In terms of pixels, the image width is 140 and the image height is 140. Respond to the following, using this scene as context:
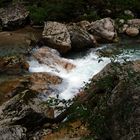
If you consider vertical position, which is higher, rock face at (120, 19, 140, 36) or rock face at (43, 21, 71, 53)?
rock face at (43, 21, 71, 53)

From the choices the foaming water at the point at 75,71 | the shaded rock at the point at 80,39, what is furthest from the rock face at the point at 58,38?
the foaming water at the point at 75,71

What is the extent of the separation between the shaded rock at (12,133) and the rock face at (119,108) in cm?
163

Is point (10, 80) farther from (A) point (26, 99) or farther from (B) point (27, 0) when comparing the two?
(B) point (27, 0)

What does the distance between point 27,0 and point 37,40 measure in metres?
4.45

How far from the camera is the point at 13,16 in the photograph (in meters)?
14.5

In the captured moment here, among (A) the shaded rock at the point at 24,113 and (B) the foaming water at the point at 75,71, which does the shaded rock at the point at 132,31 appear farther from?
(A) the shaded rock at the point at 24,113

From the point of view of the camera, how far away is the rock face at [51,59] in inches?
428

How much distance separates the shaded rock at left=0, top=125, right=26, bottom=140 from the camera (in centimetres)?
674

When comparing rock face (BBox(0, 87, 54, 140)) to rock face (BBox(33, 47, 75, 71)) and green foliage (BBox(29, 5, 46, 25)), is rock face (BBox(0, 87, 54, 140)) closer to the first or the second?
rock face (BBox(33, 47, 75, 71))

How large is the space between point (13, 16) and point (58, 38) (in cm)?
311

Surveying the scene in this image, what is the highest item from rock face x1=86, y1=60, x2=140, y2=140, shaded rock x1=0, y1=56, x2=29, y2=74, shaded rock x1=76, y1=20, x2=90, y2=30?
rock face x1=86, y1=60, x2=140, y2=140

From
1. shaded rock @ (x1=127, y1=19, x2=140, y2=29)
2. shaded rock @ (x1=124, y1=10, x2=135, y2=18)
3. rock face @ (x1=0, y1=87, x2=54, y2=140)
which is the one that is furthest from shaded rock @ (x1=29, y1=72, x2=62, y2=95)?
shaded rock @ (x1=124, y1=10, x2=135, y2=18)

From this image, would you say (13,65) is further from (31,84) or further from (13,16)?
(13,16)

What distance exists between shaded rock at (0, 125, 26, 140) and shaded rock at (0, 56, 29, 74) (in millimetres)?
3458
